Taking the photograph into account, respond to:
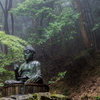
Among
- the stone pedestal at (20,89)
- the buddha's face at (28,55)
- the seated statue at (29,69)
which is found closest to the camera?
the stone pedestal at (20,89)

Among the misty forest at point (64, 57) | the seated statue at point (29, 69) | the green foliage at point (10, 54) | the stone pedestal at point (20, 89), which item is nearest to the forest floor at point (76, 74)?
the misty forest at point (64, 57)

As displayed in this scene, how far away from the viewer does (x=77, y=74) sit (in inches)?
400

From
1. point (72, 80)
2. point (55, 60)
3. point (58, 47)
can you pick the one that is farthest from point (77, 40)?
point (72, 80)

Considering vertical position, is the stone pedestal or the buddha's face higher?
the buddha's face

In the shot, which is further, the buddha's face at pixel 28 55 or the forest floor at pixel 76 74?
the forest floor at pixel 76 74

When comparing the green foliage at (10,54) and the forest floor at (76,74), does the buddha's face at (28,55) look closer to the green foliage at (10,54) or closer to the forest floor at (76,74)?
the green foliage at (10,54)

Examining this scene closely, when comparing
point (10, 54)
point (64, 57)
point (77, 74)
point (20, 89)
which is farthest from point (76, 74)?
point (20, 89)

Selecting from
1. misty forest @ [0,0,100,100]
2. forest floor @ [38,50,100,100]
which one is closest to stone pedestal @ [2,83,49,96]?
misty forest @ [0,0,100,100]

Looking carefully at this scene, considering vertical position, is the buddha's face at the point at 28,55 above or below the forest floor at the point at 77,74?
above

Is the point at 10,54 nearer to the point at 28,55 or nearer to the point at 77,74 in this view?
the point at 28,55

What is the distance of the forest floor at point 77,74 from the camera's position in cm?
792

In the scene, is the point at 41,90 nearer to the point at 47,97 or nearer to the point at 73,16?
the point at 47,97

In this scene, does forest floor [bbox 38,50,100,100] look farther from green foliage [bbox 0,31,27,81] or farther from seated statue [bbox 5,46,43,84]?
seated statue [bbox 5,46,43,84]

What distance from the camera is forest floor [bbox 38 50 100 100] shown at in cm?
792
